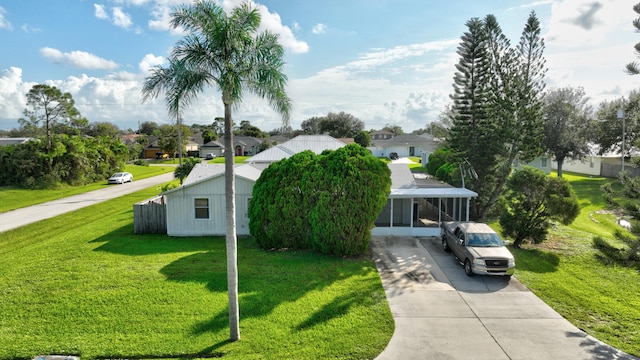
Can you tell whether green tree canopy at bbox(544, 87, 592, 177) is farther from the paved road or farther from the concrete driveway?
the paved road

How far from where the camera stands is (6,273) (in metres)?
11.5

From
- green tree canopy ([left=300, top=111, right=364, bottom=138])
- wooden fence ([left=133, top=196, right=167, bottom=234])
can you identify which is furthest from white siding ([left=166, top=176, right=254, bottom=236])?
green tree canopy ([left=300, top=111, right=364, bottom=138])

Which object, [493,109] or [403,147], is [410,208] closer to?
[493,109]

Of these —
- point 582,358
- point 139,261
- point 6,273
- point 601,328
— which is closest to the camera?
point 582,358

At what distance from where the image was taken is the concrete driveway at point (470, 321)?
7.57 meters

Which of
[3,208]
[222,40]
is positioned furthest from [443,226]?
[3,208]

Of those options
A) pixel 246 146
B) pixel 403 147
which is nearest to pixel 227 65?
pixel 403 147

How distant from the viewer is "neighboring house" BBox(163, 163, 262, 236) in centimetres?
1628

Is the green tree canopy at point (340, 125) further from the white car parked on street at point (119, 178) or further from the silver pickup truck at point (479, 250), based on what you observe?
the silver pickup truck at point (479, 250)

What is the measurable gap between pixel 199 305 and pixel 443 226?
10.3m

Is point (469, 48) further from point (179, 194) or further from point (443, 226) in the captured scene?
point (179, 194)

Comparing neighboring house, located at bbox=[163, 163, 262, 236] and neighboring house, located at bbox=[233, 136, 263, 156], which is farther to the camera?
neighboring house, located at bbox=[233, 136, 263, 156]

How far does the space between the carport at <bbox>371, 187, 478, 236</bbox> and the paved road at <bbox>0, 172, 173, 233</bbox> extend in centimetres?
1923

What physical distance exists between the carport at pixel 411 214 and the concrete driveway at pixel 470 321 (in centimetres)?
395
